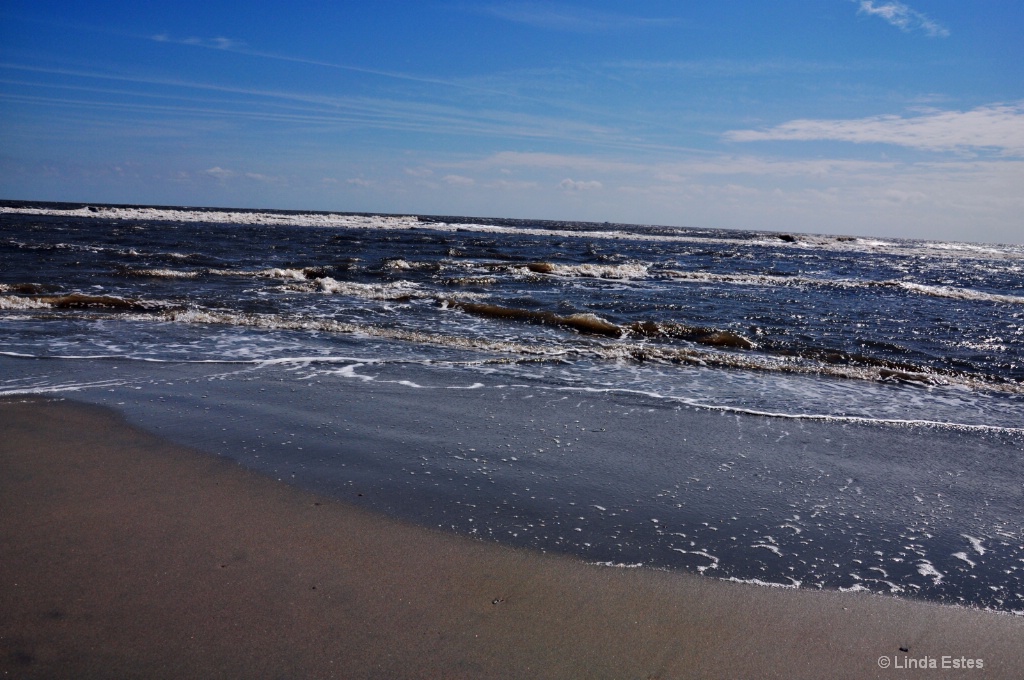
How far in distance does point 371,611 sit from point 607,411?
3.73 metres

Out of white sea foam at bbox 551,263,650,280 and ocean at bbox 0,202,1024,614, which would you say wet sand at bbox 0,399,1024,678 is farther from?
white sea foam at bbox 551,263,650,280

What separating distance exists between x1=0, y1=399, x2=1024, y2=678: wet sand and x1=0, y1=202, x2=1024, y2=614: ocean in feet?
0.82

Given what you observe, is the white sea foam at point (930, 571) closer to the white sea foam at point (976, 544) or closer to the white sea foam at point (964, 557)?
the white sea foam at point (964, 557)

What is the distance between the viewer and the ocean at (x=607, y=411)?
376cm

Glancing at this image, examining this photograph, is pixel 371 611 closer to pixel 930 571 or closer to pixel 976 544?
pixel 930 571

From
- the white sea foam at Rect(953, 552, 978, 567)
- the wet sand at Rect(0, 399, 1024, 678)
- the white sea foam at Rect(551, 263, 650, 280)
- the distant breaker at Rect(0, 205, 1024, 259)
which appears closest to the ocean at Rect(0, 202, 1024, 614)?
the white sea foam at Rect(953, 552, 978, 567)

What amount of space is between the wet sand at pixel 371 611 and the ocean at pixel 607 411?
0.25m

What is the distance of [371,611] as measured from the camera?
113 inches

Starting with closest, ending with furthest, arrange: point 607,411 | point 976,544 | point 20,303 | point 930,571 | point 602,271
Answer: point 930,571, point 976,544, point 607,411, point 20,303, point 602,271

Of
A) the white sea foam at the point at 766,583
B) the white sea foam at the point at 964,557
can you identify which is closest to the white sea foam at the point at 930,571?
the white sea foam at the point at 964,557

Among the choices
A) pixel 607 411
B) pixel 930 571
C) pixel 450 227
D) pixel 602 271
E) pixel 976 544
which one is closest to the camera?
pixel 930 571

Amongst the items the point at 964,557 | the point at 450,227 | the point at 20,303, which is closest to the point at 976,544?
the point at 964,557

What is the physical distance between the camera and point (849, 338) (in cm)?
1123

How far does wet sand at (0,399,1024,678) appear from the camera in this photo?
2.56 metres
